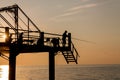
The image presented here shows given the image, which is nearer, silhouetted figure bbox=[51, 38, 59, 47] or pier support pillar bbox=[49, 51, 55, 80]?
silhouetted figure bbox=[51, 38, 59, 47]

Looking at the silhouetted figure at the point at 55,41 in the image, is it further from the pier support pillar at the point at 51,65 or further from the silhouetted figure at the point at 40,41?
the silhouetted figure at the point at 40,41

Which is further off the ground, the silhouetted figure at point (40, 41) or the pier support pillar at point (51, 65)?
the silhouetted figure at point (40, 41)

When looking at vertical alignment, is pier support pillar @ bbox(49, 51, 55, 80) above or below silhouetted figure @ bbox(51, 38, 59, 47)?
below

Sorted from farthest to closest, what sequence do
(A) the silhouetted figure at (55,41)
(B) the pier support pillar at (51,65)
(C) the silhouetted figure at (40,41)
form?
(B) the pier support pillar at (51,65)
(A) the silhouetted figure at (55,41)
(C) the silhouetted figure at (40,41)

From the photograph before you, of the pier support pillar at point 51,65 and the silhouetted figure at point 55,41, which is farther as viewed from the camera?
the pier support pillar at point 51,65

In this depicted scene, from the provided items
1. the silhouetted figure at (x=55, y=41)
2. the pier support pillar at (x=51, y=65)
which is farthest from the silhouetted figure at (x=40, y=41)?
the pier support pillar at (x=51, y=65)

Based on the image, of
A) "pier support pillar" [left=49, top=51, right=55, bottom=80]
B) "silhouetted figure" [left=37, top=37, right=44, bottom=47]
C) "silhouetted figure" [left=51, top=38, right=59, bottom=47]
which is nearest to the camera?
"silhouetted figure" [left=37, top=37, right=44, bottom=47]

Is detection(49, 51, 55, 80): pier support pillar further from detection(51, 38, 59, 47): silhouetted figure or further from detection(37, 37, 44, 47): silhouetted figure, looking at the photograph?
detection(37, 37, 44, 47): silhouetted figure

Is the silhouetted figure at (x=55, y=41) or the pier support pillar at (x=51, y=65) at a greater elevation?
the silhouetted figure at (x=55, y=41)

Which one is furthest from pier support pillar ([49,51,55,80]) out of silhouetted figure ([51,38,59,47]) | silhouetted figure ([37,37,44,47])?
silhouetted figure ([37,37,44,47])

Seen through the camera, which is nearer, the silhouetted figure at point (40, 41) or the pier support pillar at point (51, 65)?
the silhouetted figure at point (40, 41)

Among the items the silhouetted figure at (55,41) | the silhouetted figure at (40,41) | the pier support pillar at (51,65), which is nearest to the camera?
the silhouetted figure at (40,41)

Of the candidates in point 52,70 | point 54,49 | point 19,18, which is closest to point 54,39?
point 54,49

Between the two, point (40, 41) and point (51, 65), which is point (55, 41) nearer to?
point (51, 65)
